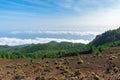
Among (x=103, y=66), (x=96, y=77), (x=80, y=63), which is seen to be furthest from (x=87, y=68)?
(x=96, y=77)

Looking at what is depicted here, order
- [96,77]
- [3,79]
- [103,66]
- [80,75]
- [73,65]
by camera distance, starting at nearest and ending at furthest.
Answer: [96,77] → [80,75] → [3,79] → [103,66] → [73,65]

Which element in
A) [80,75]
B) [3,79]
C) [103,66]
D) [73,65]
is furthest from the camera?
[73,65]

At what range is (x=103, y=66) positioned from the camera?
3797 cm

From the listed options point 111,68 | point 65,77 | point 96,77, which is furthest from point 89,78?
point 111,68

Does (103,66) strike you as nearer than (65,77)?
No

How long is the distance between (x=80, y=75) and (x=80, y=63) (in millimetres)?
10390

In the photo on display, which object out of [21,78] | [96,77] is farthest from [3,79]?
[96,77]

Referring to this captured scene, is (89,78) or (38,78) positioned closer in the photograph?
(89,78)

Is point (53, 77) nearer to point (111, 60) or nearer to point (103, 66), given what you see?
point (103, 66)

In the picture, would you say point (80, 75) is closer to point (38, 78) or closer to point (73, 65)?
point (38, 78)

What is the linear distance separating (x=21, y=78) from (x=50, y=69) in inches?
238

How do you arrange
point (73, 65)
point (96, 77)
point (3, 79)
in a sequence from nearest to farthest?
point (96, 77)
point (3, 79)
point (73, 65)

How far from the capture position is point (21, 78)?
113ft

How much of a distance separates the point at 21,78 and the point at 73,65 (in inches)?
396
